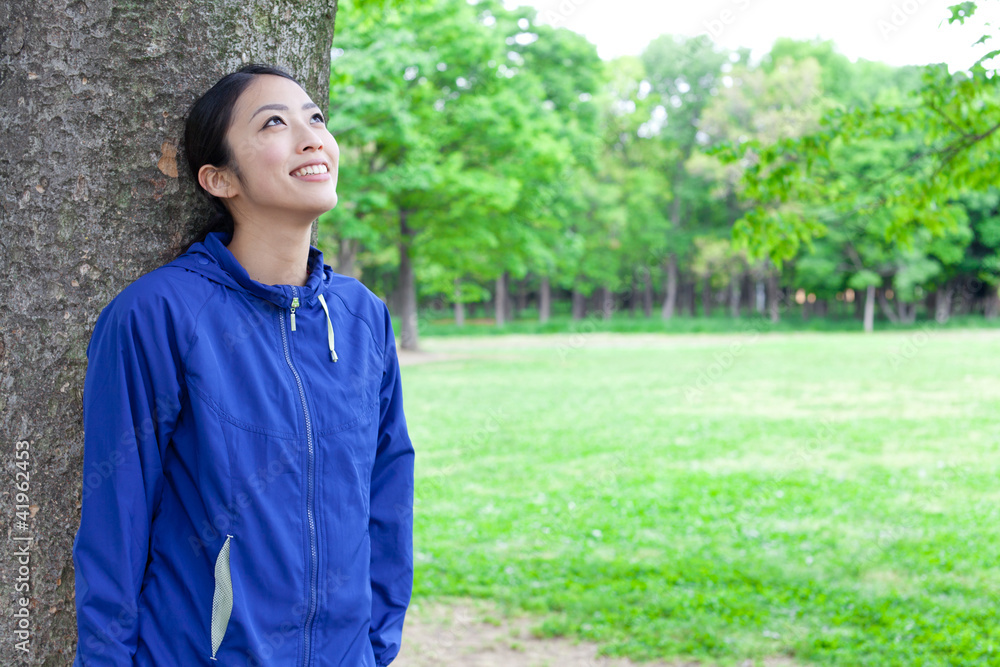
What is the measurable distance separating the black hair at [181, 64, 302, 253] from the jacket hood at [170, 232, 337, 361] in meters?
0.13

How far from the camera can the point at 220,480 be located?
5.59 ft

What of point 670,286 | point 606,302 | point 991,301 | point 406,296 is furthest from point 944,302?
point 406,296

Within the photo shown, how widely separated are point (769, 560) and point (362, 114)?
16.9 meters

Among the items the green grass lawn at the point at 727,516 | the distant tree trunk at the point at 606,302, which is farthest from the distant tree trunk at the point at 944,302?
the green grass lawn at the point at 727,516

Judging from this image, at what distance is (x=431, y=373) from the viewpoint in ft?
70.2

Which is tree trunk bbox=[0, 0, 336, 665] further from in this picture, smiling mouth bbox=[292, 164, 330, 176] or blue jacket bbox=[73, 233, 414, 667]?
smiling mouth bbox=[292, 164, 330, 176]

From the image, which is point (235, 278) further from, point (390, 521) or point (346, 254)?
point (346, 254)

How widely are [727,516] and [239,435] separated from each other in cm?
675

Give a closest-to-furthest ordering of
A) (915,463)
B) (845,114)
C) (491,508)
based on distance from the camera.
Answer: (845,114) → (491,508) → (915,463)

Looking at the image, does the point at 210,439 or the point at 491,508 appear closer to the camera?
the point at 210,439

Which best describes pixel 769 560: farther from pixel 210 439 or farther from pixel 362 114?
pixel 362 114

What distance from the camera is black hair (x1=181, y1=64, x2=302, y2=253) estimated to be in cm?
193

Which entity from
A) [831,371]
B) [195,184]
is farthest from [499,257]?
[195,184]

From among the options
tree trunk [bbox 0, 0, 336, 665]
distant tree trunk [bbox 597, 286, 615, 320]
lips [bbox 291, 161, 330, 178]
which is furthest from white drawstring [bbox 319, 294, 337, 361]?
distant tree trunk [bbox 597, 286, 615, 320]
